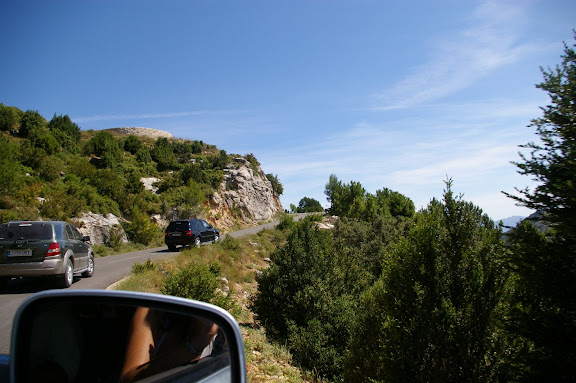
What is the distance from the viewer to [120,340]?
5.24 ft

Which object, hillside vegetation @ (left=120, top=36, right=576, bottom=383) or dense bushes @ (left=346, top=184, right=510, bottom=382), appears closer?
hillside vegetation @ (left=120, top=36, right=576, bottom=383)

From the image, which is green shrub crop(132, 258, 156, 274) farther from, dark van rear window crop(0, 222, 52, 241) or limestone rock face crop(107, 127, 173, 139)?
limestone rock face crop(107, 127, 173, 139)

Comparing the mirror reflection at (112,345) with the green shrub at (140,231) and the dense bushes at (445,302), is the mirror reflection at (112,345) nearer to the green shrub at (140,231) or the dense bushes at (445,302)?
the dense bushes at (445,302)

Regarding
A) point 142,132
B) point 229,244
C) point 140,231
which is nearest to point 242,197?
point 140,231

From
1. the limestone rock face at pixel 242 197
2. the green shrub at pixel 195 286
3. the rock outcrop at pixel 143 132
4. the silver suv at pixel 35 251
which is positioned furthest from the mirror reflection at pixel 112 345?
the rock outcrop at pixel 143 132

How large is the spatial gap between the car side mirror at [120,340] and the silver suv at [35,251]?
10155mm

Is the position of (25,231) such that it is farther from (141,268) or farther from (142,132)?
(142,132)

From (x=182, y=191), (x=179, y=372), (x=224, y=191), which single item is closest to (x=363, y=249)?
(x=182, y=191)

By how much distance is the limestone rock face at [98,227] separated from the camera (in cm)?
2547

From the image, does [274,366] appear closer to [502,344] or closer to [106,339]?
[502,344]

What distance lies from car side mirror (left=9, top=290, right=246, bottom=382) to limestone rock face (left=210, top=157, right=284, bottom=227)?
47.8 m

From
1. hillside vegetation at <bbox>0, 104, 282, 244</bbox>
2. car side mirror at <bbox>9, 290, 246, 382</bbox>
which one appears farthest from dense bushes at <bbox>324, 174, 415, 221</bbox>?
car side mirror at <bbox>9, 290, 246, 382</bbox>

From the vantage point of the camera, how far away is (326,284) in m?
17.0

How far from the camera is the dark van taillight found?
10198 millimetres
